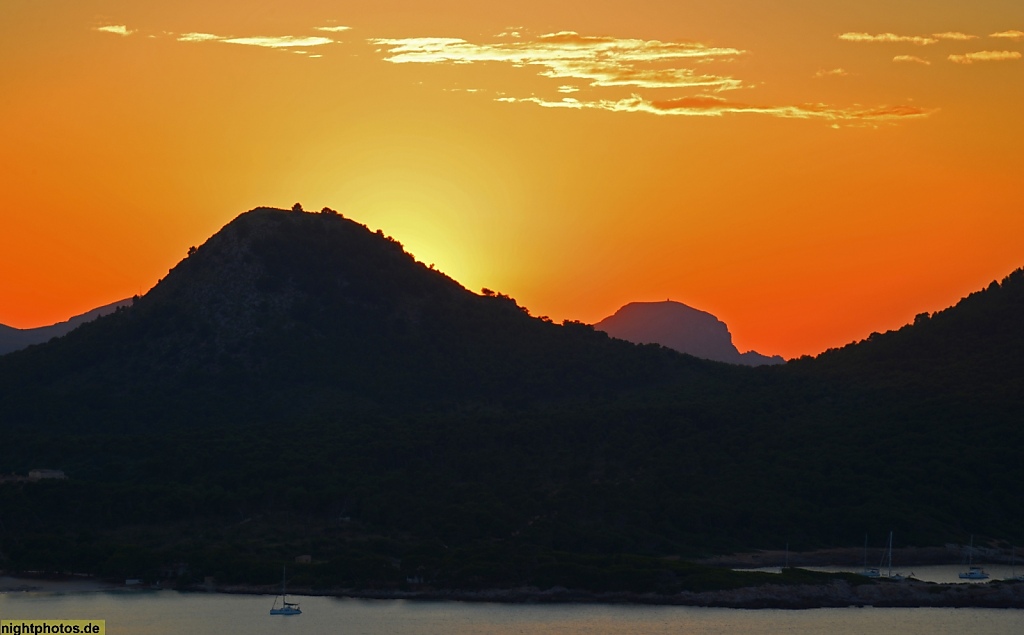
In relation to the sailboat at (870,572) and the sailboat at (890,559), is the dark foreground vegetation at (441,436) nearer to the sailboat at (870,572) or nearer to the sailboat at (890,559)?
the sailboat at (890,559)

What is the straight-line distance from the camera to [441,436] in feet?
474

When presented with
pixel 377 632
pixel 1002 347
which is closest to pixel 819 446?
pixel 1002 347

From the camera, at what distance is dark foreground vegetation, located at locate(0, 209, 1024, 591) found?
109750mm

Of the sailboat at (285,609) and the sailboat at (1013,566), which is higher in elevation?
the sailboat at (1013,566)

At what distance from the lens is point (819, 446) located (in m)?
137

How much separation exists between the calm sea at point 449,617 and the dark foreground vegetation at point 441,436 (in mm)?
4461

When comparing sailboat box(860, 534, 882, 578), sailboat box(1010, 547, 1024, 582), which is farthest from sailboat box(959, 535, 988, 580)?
sailboat box(860, 534, 882, 578)

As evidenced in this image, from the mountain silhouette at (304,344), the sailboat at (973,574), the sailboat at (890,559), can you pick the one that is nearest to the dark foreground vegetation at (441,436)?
the mountain silhouette at (304,344)

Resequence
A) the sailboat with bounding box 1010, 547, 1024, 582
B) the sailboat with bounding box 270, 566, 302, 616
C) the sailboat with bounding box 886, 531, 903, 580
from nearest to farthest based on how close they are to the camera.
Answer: the sailboat with bounding box 270, 566, 302, 616, the sailboat with bounding box 886, 531, 903, 580, the sailboat with bounding box 1010, 547, 1024, 582

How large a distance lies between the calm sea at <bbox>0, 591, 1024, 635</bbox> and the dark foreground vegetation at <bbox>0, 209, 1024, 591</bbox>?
176 inches

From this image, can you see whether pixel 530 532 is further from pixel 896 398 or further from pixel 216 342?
pixel 216 342

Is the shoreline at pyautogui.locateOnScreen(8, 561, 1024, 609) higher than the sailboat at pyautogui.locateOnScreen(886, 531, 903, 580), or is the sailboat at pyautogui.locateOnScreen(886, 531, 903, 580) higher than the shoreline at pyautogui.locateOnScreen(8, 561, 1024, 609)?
the sailboat at pyautogui.locateOnScreen(886, 531, 903, 580)

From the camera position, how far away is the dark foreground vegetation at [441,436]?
110 meters

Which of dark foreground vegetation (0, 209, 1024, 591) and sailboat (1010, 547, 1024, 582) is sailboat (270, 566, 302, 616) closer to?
dark foreground vegetation (0, 209, 1024, 591)
